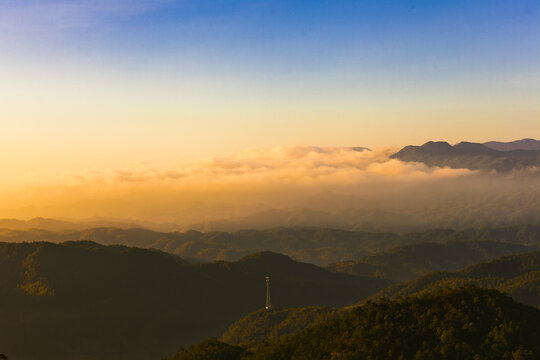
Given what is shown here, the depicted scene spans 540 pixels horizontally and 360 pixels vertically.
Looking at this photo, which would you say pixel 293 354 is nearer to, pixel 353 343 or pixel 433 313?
pixel 353 343

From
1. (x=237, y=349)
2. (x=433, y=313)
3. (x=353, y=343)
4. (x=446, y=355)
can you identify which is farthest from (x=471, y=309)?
(x=237, y=349)

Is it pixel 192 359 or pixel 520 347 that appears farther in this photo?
pixel 192 359

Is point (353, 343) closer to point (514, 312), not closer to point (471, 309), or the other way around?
point (471, 309)

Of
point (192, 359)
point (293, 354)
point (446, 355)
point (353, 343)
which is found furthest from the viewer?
point (192, 359)

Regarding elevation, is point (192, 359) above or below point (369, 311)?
below

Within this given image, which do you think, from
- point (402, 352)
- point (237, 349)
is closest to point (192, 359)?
point (237, 349)

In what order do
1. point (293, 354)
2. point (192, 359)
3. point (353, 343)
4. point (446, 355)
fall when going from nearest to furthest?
point (446, 355) < point (353, 343) < point (293, 354) < point (192, 359)
